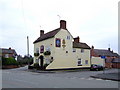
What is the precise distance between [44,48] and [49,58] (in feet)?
10.3

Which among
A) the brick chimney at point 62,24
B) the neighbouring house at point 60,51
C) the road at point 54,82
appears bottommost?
the road at point 54,82

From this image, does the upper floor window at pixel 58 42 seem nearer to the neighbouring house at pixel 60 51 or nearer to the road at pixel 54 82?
the neighbouring house at pixel 60 51

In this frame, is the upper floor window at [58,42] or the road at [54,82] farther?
the upper floor window at [58,42]

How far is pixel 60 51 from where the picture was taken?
3619 cm

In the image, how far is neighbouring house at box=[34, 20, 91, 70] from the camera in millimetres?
35469

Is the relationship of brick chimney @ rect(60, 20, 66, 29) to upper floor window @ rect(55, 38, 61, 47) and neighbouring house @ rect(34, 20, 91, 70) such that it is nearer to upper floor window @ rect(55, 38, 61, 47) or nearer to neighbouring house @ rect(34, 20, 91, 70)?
neighbouring house @ rect(34, 20, 91, 70)

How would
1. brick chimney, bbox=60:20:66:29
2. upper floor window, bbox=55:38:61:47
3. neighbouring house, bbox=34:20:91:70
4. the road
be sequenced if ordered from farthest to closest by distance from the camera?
brick chimney, bbox=60:20:66:29 < upper floor window, bbox=55:38:61:47 < neighbouring house, bbox=34:20:91:70 < the road

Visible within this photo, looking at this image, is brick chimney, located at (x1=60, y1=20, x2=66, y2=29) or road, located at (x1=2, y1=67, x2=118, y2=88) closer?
road, located at (x1=2, y1=67, x2=118, y2=88)

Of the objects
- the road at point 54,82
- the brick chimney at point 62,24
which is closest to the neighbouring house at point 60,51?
the brick chimney at point 62,24

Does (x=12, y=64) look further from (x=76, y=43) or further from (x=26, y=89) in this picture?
(x=26, y=89)

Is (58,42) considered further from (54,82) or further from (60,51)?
(54,82)

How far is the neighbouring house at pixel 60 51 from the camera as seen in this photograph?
116 ft

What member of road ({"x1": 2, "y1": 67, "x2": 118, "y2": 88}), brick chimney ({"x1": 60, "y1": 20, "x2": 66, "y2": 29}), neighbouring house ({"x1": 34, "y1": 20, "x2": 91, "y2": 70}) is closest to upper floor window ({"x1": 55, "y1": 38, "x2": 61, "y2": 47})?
neighbouring house ({"x1": 34, "y1": 20, "x2": 91, "y2": 70})

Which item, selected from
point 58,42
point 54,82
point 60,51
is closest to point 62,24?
point 58,42
